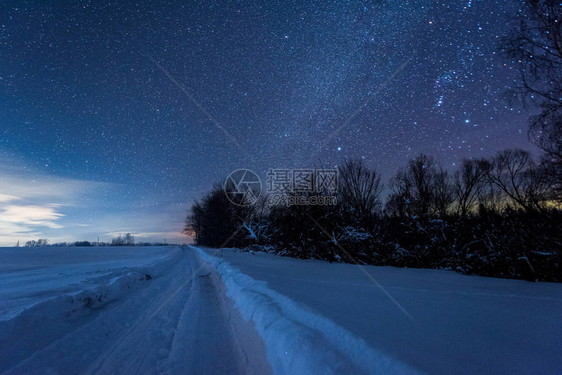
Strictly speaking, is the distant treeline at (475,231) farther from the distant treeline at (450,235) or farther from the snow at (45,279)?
the snow at (45,279)

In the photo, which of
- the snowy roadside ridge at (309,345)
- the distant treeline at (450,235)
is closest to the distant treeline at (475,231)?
the distant treeline at (450,235)

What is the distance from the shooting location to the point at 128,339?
3164mm

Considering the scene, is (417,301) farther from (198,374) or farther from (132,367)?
(132,367)

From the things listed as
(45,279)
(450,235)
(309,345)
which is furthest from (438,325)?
(45,279)

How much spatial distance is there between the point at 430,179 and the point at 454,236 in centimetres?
2009

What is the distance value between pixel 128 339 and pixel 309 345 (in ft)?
9.26

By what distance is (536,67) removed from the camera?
7031mm

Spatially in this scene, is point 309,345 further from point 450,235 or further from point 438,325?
point 450,235

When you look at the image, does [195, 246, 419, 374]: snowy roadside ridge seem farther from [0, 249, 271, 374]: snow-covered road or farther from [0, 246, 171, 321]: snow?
[0, 246, 171, 321]: snow

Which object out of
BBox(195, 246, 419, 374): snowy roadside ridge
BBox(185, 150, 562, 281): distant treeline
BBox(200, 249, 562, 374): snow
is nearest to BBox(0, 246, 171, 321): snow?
BBox(195, 246, 419, 374): snowy roadside ridge

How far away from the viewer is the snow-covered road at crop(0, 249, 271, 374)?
249cm

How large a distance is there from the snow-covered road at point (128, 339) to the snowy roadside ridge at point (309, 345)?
226mm

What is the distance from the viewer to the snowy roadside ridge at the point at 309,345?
1500 millimetres

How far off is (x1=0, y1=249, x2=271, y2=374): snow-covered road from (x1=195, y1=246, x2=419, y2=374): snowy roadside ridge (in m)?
0.23
